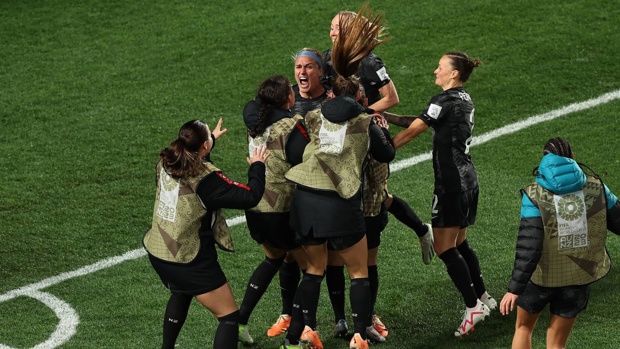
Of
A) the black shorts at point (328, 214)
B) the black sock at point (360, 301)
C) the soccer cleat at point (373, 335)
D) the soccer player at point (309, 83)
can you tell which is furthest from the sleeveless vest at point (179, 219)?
the soccer cleat at point (373, 335)

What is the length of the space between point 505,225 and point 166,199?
160 inches

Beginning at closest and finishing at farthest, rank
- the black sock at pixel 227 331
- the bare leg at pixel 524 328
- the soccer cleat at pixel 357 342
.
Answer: the bare leg at pixel 524 328 → the black sock at pixel 227 331 → the soccer cleat at pixel 357 342

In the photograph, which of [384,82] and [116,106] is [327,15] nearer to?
→ [116,106]

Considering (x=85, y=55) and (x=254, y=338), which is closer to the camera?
(x=254, y=338)

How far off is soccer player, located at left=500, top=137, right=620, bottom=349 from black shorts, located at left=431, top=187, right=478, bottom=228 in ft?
4.19

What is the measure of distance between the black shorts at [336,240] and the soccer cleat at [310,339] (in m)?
0.61

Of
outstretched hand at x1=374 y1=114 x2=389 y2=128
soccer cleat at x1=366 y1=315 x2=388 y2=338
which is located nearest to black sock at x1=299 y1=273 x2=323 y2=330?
soccer cleat at x1=366 y1=315 x2=388 y2=338

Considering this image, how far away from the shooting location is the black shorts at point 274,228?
7.73 m

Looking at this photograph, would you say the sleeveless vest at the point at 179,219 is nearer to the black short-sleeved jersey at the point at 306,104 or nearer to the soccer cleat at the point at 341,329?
the black short-sleeved jersey at the point at 306,104

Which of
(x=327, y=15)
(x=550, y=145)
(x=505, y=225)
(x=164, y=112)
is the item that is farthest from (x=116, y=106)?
(x=550, y=145)

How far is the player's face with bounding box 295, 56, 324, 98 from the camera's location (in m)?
7.97

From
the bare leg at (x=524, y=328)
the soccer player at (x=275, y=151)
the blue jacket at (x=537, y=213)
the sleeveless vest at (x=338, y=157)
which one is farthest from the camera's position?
the soccer player at (x=275, y=151)

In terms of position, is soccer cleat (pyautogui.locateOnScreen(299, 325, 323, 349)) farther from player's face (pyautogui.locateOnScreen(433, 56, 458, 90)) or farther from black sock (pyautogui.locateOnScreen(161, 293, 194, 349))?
player's face (pyautogui.locateOnScreen(433, 56, 458, 90))

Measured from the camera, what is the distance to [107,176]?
11.4m
